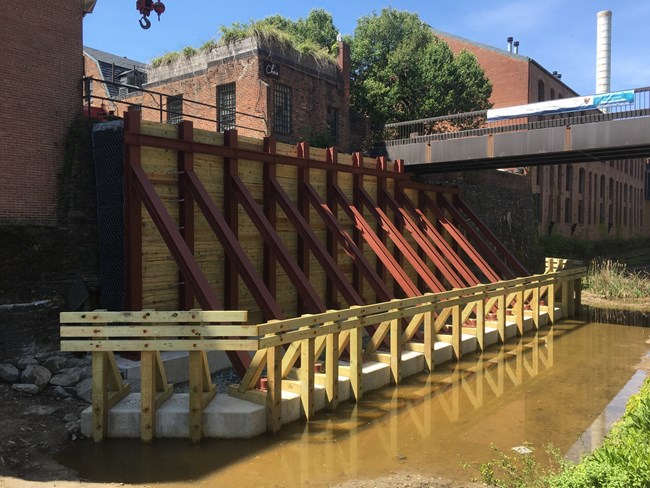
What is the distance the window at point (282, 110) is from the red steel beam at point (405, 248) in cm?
716

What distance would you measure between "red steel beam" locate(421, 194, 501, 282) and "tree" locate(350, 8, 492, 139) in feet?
34.5

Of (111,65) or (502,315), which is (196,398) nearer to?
(502,315)

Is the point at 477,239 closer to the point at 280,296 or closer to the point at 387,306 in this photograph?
the point at 280,296

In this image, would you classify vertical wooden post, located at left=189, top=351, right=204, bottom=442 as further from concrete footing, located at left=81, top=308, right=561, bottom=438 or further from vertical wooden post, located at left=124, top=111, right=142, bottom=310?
vertical wooden post, located at left=124, top=111, right=142, bottom=310

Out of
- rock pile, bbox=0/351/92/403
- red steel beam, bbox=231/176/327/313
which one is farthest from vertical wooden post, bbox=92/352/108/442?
red steel beam, bbox=231/176/327/313

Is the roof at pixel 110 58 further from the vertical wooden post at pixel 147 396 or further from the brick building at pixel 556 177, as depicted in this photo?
the vertical wooden post at pixel 147 396

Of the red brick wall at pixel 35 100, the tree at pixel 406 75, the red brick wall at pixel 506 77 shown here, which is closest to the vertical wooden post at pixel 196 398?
the red brick wall at pixel 35 100

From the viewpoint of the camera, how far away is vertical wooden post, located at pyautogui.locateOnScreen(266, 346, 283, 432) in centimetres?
698

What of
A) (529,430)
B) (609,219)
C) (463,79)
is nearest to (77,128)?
(529,430)

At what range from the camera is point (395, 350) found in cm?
941

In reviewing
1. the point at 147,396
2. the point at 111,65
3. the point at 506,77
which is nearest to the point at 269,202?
the point at 147,396

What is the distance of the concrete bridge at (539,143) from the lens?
1380 centimetres

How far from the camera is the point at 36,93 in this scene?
9523 mm

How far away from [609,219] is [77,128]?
47.7 m
